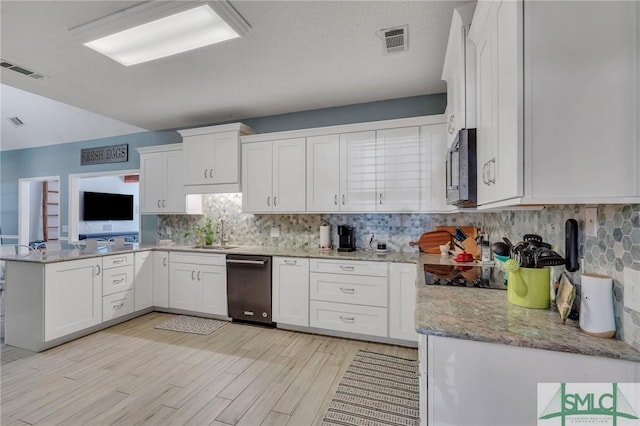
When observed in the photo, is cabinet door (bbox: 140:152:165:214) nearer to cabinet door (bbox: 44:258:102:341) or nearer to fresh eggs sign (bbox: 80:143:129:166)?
fresh eggs sign (bbox: 80:143:129:166)

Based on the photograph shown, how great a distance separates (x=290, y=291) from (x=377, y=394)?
4.64ft

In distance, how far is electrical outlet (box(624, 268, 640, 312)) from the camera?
951mm

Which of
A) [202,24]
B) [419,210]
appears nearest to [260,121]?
[202,24]

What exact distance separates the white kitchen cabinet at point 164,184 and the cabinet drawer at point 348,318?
231cm

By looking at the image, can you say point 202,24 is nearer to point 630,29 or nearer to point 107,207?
point 630,29

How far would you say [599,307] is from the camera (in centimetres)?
105

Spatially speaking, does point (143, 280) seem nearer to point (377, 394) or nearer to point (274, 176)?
point (274, 176)

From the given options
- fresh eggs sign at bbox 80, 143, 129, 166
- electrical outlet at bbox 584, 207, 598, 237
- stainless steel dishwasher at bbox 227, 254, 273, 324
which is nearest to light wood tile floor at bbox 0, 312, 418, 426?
stainless steel dishwasher at bbox 227, 254, 273, 324

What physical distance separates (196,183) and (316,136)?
1.76 metres

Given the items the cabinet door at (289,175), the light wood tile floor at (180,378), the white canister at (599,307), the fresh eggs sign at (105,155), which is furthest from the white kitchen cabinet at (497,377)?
the fresh eggs sign at (105,155)

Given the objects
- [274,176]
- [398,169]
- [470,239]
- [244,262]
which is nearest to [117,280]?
[244,262]

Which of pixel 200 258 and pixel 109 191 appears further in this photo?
pixel 109 191

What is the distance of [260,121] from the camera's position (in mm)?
4109

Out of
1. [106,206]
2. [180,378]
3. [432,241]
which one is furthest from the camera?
[106,206]
